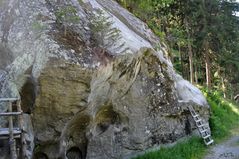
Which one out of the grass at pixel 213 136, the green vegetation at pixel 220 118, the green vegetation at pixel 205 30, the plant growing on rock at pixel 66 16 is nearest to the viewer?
the plant growing on rock at pixel 66 16

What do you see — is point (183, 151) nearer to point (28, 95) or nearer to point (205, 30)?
point (28, 95)

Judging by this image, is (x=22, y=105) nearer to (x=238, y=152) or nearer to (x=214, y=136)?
(x=238, y=152)

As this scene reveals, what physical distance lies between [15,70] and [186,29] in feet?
78.7

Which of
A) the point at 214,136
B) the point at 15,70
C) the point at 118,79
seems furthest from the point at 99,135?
the point at 214,136

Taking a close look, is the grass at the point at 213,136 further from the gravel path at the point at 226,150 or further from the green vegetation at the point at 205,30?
the green vegetation at the point at 205,30

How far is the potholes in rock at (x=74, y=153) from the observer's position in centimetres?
1383

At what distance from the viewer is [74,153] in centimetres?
1407

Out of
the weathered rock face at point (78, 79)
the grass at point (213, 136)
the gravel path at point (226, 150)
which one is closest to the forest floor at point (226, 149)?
the gravel path at point (226, 150)

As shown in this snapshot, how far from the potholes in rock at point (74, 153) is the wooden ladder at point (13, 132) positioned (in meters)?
3.33

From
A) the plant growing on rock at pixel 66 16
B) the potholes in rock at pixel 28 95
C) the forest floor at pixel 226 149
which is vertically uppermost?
the plant growing on rock at pixel 66 16

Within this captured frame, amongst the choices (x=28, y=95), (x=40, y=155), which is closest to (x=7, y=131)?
(x=28, y=95)

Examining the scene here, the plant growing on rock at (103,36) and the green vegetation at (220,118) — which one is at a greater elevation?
the plant growing on rock at (103,36)

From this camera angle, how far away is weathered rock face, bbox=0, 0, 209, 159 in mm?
11125

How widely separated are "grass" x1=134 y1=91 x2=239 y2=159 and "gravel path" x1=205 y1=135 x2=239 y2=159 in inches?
16.4
